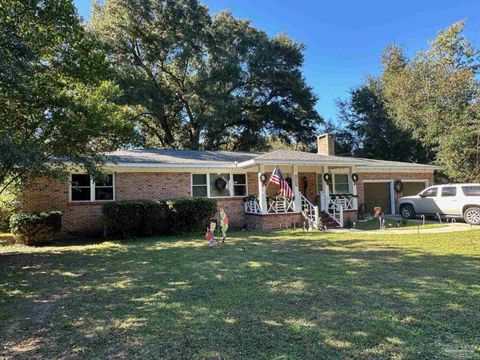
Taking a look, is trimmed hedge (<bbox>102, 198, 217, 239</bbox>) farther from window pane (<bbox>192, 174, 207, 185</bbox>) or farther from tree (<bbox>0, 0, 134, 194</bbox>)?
tree (<bbox>0, 0, 134, 194</bbox>)

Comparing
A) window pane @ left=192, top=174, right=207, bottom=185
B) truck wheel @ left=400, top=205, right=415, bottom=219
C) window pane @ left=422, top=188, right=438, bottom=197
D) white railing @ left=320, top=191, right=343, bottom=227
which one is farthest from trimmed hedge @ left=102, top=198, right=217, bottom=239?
window pane @ left=422, top=188, right=438, bottom=197

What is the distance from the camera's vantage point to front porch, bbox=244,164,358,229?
1475cm

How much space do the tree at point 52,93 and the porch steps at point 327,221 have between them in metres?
9.05

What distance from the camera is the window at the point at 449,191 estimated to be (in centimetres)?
1464

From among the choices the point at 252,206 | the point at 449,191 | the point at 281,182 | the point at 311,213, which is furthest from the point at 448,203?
the point at 252,206

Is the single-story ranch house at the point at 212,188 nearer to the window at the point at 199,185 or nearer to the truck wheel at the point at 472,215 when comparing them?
the window at the point at 199,185

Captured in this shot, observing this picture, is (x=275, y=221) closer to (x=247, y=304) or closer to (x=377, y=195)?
(x=377, y=195)

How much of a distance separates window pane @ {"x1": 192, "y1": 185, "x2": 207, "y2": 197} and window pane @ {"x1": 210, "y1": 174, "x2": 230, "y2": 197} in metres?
0.33

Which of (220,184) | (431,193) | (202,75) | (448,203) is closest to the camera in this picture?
(448,203)

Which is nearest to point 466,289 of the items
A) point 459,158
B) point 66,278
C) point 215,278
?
point 215,278

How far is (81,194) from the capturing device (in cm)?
1362

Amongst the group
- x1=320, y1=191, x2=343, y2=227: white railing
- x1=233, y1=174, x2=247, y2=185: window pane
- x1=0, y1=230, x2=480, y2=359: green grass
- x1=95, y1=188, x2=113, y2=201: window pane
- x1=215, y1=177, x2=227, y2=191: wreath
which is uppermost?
x1=233, y1=174, x2=247, y2=185: window pane

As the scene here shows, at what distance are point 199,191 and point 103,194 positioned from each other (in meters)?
4.07

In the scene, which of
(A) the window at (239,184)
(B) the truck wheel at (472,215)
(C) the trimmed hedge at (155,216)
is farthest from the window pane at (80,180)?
(B) the truck wheel at (472,215)
